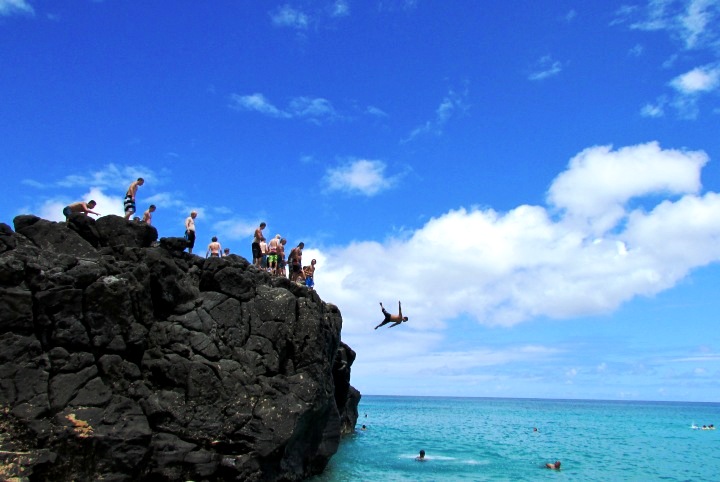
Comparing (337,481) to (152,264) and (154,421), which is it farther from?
(152,264)

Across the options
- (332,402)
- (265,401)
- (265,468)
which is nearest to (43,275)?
(265,401)

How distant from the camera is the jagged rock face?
17531mm

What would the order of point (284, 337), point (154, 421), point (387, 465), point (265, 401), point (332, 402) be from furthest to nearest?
point (387, 465) < point (332, 402) < point (284, 337) < point (265, 401) < point (154, 421)

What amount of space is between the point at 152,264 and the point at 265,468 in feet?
29.7

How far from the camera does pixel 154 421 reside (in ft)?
63.3

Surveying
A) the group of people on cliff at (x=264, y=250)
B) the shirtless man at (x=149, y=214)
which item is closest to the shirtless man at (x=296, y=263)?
the group of people on cliff at (x=264, y=250)

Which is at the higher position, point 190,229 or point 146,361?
point 190,229

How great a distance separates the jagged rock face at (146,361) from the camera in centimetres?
1753

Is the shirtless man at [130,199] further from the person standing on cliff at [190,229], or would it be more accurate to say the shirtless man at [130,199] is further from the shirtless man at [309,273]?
the shirtless man at [309,273]

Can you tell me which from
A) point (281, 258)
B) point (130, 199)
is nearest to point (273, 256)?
point (281, 258)

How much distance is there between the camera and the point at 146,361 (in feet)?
65.9

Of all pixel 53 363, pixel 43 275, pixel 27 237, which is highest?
pixel 27 237

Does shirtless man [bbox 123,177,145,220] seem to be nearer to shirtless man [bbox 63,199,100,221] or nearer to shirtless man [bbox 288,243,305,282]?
shirtless man [bbox 63,199,100,221]

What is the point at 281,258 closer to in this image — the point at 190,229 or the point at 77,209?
the point at 190,229
